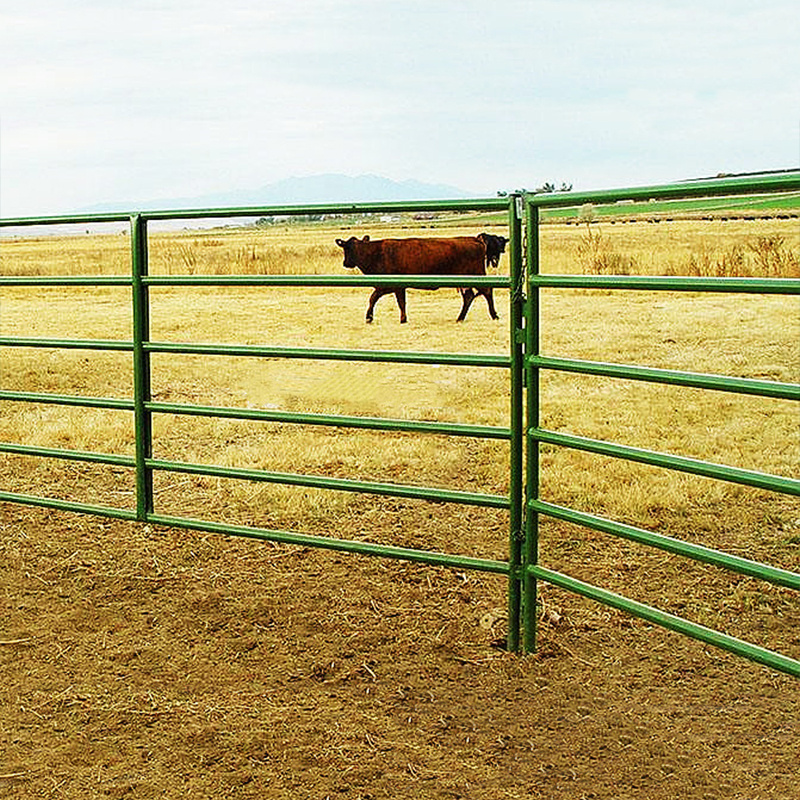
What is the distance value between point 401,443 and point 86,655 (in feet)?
13.6

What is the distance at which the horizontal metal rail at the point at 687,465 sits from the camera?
3131 mm

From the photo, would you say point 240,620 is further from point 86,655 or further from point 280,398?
point 280,398

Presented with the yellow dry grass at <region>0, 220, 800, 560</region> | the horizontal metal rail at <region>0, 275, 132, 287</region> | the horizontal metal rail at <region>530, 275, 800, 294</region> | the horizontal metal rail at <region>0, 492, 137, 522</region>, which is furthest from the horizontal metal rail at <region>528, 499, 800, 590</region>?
the horizontal metal rail at <region>0, 275, 132, 287</region>

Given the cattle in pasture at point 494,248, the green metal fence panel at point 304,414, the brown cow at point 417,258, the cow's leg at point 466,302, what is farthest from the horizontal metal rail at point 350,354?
the cow's leg at point 466,302

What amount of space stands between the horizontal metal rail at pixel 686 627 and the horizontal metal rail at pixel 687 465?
0.46 metres

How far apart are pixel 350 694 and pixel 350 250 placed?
6.98m

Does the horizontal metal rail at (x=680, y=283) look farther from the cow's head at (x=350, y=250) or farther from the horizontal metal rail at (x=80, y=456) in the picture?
the cow's head at (x=350, y=250)

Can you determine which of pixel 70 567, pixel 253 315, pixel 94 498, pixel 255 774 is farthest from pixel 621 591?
pixel 253 315

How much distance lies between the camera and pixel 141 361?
5.12 m

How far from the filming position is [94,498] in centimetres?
660

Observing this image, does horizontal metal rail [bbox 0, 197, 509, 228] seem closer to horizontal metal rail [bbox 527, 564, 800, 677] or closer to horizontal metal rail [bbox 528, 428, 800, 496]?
horizontal metal rail [bbox 528, 428, 800, 496]

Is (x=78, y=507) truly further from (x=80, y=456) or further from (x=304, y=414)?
(x=304, y=414)

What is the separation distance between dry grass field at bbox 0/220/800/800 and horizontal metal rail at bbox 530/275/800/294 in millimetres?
1393

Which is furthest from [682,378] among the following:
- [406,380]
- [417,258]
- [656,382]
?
[417,258]
